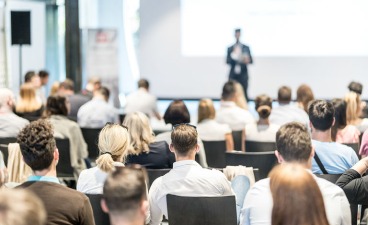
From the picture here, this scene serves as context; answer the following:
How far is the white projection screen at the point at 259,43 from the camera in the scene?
16.0m

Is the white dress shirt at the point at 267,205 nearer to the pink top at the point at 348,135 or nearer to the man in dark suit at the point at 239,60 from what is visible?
the pink top at the point at 348,135

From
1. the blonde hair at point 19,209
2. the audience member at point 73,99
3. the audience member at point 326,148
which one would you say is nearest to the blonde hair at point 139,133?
the audience member at point 326,148

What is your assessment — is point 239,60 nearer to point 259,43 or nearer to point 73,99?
point 259,43

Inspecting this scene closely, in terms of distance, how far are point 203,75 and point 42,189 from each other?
13.6 metres

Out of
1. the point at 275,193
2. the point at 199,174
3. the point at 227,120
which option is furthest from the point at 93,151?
the point at 275,193

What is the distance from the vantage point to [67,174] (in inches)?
316

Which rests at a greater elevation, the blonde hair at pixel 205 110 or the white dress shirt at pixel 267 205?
the blonde hair at pixel 205 110

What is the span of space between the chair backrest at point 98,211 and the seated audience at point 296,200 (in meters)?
2.16

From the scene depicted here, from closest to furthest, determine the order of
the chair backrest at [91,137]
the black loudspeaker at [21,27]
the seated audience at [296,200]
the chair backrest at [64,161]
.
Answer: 1. the seated audience at [296,200]
2. the chair backrest at [64,161]
3. the chair backrest at [91,137]
4. the black loudspeaker at [21,27]

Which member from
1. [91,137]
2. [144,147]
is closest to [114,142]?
[144,147]

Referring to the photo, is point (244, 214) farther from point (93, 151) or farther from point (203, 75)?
point (203, 75)

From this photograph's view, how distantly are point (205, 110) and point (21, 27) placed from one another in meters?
5.93

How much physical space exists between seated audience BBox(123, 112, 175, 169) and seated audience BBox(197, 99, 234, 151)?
76.2 inches

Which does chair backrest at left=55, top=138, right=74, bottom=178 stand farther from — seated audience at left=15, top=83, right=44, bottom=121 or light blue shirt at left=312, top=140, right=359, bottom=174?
light blue shirt at left=312, top=140, right=359, bottom=174
